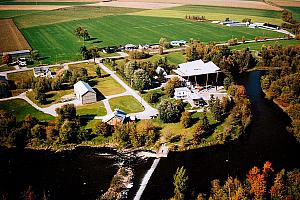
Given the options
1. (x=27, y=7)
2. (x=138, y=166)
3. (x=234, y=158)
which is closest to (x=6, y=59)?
(x=138, y=166)

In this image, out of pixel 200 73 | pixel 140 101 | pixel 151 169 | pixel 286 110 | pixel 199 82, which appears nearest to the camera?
pixel 151 169

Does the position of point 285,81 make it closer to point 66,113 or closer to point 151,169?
A: point 151,169

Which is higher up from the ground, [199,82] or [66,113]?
[199,82]

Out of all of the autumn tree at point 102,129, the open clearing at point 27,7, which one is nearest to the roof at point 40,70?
the autumn tree at point 102,129

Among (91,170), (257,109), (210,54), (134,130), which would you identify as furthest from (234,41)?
(91,170)

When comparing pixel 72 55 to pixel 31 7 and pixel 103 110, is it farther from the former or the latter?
pixel 31 7
